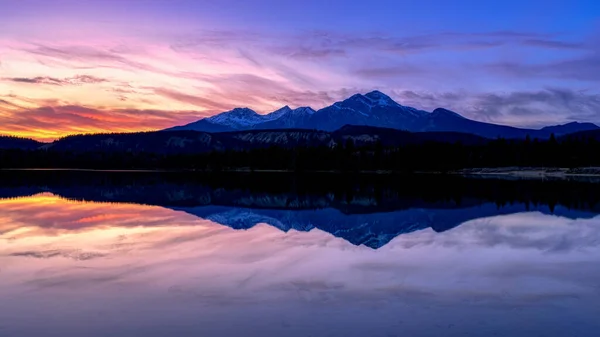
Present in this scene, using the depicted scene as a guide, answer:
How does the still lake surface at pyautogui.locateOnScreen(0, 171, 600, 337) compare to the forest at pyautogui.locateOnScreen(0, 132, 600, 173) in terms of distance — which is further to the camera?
the forest at pyautogui.locateOnScreen(0, 132, 600, 173)

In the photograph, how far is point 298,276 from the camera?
18.5 meters

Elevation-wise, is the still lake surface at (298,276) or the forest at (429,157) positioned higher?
the forest at (429,157)

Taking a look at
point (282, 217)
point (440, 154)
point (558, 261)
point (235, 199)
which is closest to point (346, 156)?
point (440, 154)

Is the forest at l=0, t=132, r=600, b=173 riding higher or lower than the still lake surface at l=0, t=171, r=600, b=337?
higher

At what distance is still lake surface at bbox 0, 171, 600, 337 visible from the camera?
515 inches

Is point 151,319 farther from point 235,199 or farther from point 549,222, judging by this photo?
point 235,199

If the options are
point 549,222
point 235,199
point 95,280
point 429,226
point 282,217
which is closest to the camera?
point 95,280

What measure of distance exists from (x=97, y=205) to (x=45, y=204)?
430 cm

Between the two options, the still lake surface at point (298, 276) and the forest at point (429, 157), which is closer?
the still lake surface at point (298, 276)

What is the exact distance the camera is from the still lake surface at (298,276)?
42.9 feet

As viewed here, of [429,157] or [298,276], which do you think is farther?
[429,157]

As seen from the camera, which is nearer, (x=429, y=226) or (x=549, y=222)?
(x=429, y=226)

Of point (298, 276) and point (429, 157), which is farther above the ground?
point (429, 157)

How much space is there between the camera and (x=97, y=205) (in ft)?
154
